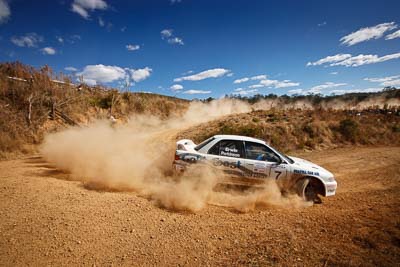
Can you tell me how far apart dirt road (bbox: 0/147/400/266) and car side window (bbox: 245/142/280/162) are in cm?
125

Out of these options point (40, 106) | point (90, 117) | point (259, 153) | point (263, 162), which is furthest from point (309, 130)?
point (40, 106)

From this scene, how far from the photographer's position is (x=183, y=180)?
5.26 metres

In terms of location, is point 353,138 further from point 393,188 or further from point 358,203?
point 358,203

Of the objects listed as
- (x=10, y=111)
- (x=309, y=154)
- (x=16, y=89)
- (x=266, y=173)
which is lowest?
(x=309, y=154)

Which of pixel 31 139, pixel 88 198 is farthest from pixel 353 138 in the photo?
pixel 31 139

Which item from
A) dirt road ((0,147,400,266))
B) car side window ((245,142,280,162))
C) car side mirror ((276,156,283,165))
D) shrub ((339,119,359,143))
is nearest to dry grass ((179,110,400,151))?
shrub ((339,119,359,143))

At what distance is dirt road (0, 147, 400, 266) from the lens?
2945mm

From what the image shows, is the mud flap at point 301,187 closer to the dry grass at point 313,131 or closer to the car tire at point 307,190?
the car tire at point 307,190

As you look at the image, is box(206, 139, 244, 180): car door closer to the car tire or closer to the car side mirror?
the car side mirror

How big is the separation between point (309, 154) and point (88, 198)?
10257 millimetres

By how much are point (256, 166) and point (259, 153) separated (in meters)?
0.37

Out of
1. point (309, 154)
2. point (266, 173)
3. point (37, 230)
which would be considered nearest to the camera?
point (37, 230)

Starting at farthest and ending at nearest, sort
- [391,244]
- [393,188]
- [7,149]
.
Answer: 1. [7,149]
2. [393,188]
3. [391,244]

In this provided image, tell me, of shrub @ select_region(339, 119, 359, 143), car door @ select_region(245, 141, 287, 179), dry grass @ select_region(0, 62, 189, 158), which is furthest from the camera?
shrub @ select_region(339, 119, 359, 143)
